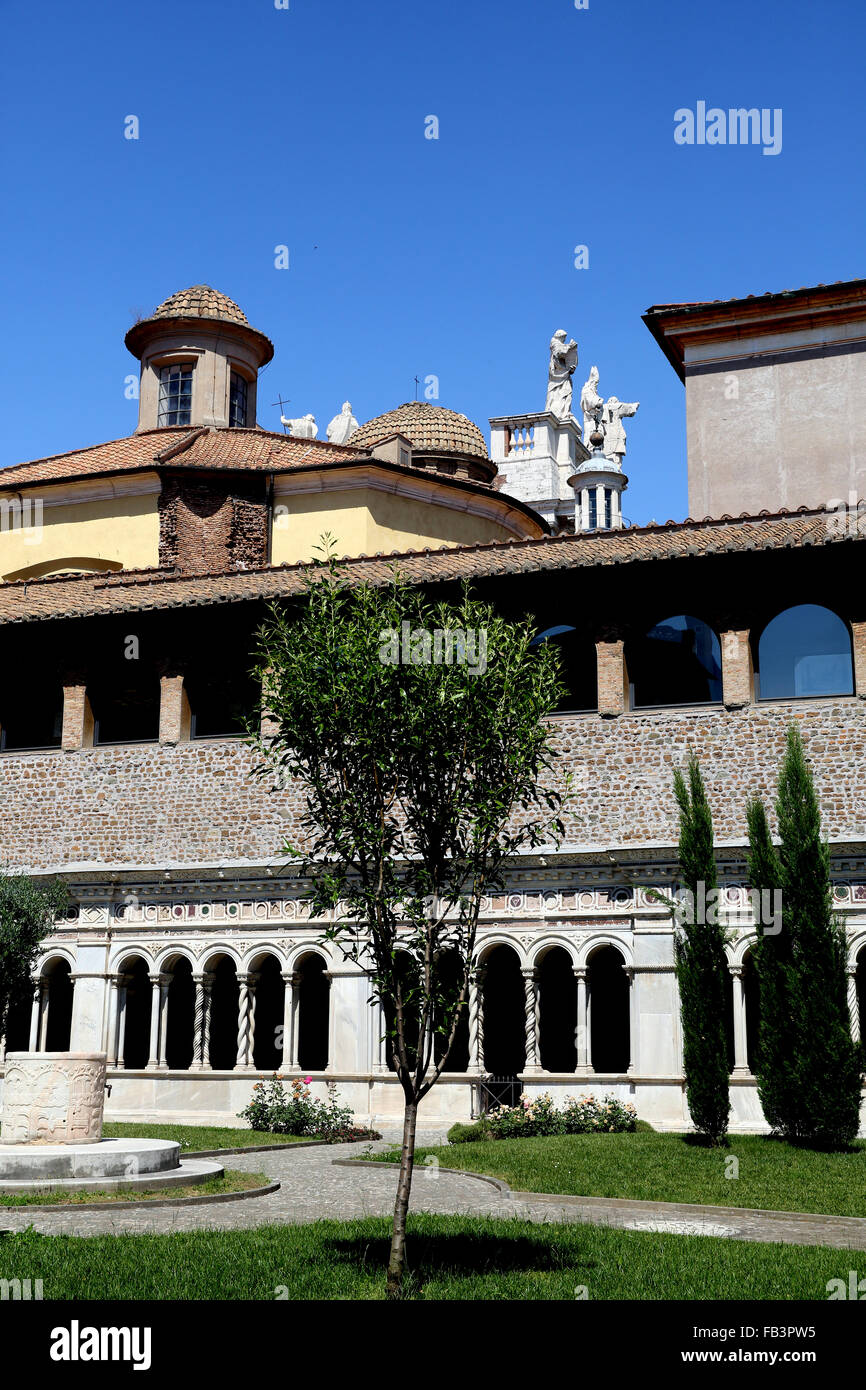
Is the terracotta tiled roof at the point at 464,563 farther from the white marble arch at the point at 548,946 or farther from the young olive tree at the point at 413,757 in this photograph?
the young olive tree at the point at 413,757

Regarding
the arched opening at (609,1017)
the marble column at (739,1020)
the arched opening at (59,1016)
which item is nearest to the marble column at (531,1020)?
the arched opening at (609,1017)

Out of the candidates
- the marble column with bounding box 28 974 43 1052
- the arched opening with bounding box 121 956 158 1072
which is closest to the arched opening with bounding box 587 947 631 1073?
the arched opening with bounding box 121 956 158 1072

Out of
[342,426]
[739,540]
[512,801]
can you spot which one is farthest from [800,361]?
[342,426]

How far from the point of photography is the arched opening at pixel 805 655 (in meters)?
22.7

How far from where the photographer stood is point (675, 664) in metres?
23.6

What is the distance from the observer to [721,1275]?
10.2 metres

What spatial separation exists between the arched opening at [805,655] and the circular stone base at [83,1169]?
1210cm

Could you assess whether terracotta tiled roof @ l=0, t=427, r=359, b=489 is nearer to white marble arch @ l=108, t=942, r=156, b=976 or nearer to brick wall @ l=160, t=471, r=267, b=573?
brick wall @ l=160, t=471, r=267, b=573

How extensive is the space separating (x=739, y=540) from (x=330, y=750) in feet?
45.6

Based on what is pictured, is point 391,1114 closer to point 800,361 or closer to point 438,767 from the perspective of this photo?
point 438,767

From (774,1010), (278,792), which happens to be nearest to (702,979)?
(774,1010)

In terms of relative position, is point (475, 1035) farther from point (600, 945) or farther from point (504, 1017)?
point (504, 1017)

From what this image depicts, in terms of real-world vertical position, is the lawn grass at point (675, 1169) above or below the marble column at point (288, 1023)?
below

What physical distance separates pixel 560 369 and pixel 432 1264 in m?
68.4
